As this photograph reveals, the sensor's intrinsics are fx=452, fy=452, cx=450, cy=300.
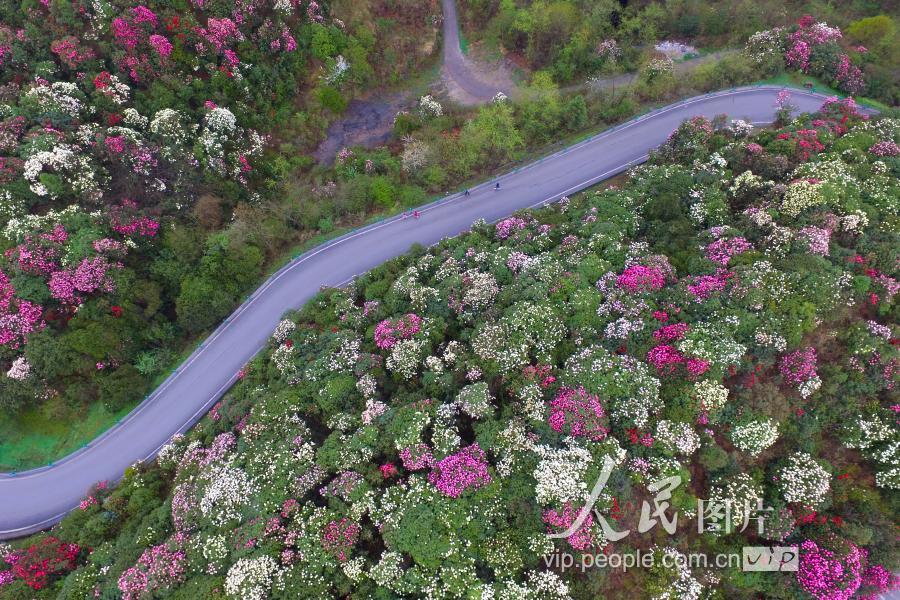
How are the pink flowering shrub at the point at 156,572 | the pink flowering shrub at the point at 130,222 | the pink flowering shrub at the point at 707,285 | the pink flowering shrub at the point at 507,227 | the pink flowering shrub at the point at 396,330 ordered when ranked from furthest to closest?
1. the pink flowering shrub at the point at 130,222
2. the pink flowering shrub at the point at 507,227
3. the pink flowering shrub at the point at 396,330
4. the pink flowering shrub at the point at 707,285
5. the pink flowering shrub at the point at 156,572

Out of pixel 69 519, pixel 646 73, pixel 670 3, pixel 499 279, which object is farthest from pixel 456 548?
pixel 670 3

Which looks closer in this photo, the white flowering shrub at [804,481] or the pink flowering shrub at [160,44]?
the white flowering shrub at [804,481]

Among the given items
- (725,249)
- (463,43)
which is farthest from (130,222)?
(725,249)

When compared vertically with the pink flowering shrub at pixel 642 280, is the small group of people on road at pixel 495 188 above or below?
below

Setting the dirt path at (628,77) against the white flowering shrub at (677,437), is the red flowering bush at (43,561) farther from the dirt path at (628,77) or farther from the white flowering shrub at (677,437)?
the dirt path at (628,77)

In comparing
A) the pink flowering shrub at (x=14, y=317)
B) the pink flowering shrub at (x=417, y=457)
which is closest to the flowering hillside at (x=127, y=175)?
the pink flowering shrub at (x=14, y=317)

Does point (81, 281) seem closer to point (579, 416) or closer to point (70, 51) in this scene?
point (70, 51)

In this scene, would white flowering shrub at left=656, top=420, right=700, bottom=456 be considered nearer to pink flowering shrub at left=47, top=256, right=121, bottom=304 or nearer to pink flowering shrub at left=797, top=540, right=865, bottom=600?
pink flowering shrub at left=797, top=540, right=865, bottom=600
